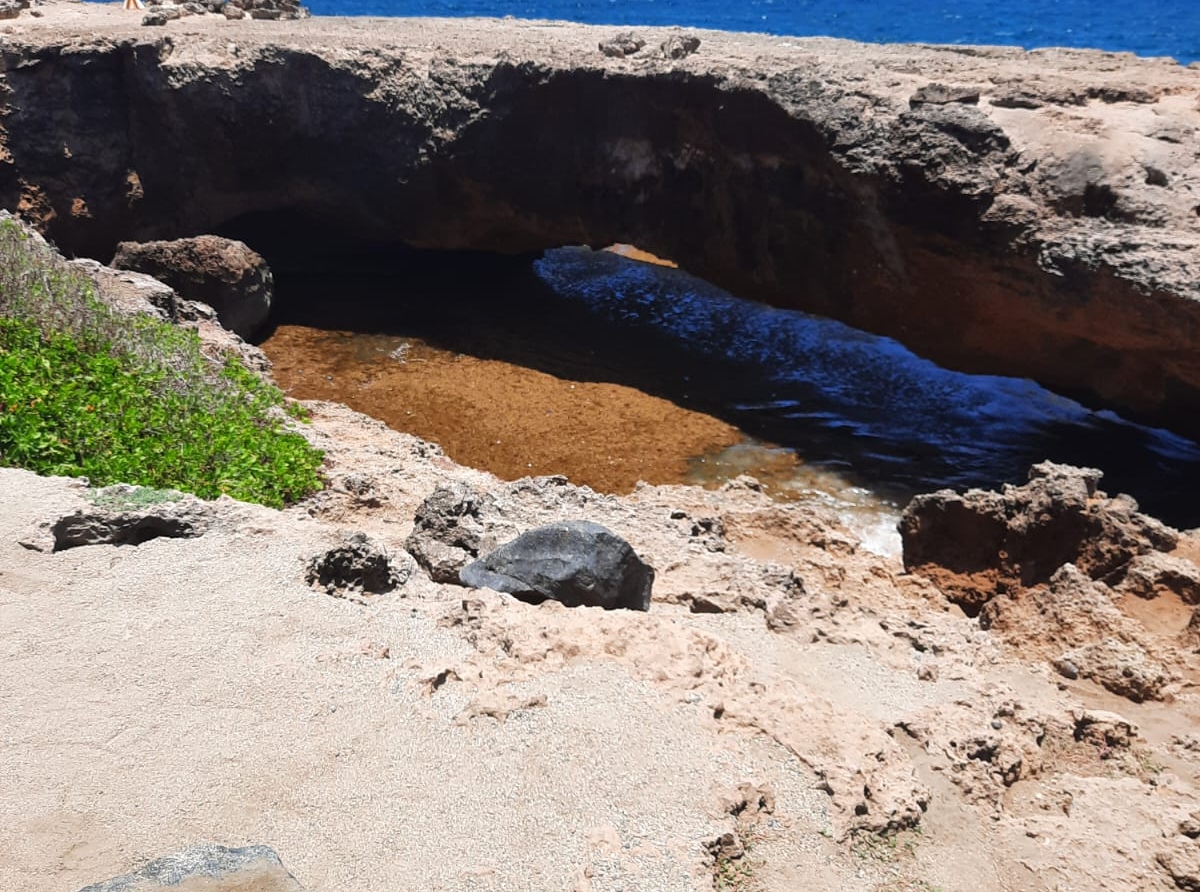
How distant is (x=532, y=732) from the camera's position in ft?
13.6

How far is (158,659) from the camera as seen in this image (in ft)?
14.2

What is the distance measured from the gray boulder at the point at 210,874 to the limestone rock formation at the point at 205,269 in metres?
10.2

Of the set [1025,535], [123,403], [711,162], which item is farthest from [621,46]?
[1025,535]

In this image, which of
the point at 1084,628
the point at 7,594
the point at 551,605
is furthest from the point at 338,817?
the point at 1084,628

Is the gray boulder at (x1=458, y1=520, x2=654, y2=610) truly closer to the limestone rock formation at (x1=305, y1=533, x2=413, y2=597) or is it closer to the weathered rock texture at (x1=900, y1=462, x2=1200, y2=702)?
the limestone rock formation at (x1=305, y1=533, x2=413, y2=597)

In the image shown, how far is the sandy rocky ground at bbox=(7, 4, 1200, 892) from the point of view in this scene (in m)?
3.60

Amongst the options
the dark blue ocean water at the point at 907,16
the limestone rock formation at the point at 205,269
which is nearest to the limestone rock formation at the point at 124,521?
the limestone rock formation at the point at 205,269

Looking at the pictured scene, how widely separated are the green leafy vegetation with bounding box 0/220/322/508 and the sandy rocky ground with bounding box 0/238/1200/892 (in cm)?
107

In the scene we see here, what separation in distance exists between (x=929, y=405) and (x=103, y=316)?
26.2 feet

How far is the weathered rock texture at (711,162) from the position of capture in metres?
9.78

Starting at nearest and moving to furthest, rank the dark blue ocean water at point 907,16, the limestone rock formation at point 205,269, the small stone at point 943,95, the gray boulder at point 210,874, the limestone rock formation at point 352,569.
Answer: the gray boulder at point 210,874 → the limestone rock formation at point 352,569 → the small stone at point 943,95 → the limestone rock formation at point 205,269 → the dark blue ocean water at point 907,16

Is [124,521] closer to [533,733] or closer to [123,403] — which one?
[533,733]

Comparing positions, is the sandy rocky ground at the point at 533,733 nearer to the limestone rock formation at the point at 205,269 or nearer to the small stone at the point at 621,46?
the limestone rock formation at the point at 205,269

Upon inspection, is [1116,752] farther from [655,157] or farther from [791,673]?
[655,157]
